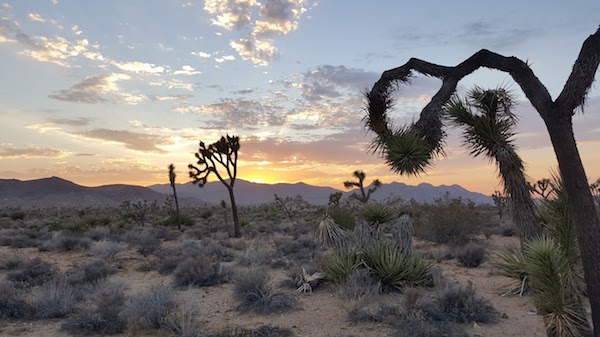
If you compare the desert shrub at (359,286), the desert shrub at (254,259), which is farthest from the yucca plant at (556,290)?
the desert shrub at (254,259)

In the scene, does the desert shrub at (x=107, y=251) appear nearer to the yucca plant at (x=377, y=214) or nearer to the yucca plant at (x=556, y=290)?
the yucca plant at (x=377, y=214)

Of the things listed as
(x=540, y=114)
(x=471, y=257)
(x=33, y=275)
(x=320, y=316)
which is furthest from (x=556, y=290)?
(x=33, y=275)

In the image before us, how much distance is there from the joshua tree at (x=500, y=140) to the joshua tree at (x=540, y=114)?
0.37 m

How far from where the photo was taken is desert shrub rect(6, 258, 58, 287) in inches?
474

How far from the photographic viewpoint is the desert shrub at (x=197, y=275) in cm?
1176

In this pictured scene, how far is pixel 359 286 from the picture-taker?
956 centimetres

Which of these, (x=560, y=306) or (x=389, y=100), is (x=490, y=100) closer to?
(x=389, y=100)

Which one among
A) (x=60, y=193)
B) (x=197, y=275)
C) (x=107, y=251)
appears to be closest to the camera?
(x=197, y=275)

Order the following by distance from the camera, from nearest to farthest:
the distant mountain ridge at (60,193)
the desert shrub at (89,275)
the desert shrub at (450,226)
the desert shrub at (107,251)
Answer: the desert shrub at (89,275) < the desert shrub at (107,251) < the desert shrub at (450,226) < the distant mountain ridge at (60,193)

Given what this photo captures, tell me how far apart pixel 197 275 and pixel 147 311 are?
365 centimetres

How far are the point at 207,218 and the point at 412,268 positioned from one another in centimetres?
3012

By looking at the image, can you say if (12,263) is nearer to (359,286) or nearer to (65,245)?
(65,245)

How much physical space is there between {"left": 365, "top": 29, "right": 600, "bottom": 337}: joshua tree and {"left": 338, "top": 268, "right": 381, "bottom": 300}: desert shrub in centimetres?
385

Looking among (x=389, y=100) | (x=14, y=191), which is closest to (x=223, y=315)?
(x=389, y=100)
